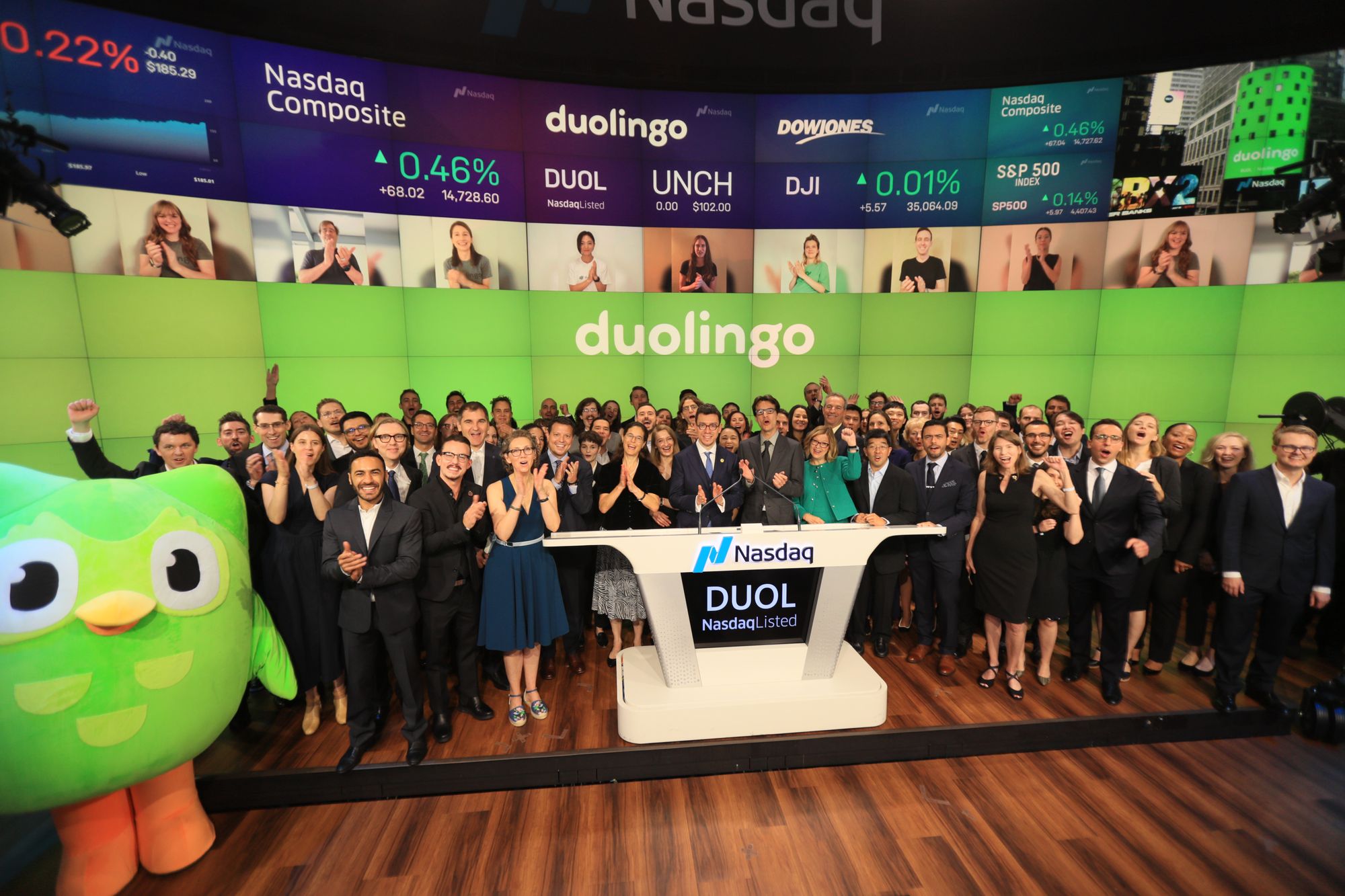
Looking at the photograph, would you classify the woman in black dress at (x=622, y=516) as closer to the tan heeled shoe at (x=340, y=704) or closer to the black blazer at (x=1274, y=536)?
the tan heeled shoe at (x=340, y=704)

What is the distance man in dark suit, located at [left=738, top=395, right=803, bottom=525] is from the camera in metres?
3.89

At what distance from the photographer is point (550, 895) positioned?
2.44 metres

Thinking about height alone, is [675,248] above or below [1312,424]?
above

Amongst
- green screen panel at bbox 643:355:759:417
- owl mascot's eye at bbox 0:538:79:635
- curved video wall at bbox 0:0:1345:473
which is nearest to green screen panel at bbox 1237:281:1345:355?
curved video wall at bbox 0:0:1345:473

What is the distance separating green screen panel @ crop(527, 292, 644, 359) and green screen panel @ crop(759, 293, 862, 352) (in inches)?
43.7

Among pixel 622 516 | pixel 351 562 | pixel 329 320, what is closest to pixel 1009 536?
pixel 622 516

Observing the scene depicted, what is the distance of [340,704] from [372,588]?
1192 mm

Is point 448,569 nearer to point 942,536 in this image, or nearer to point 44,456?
point 942,536

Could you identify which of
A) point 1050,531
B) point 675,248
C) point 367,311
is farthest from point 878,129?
point 367,311

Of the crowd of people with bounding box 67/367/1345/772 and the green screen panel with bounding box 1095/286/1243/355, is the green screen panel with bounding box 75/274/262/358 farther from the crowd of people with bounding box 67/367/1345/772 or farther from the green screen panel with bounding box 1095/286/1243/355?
the green screen panel with bounding box 1095/286/1243/355

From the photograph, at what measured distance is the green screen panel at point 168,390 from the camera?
547 centimetres

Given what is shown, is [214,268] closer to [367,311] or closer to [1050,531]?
[367,311]

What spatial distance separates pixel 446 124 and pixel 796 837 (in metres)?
7.28

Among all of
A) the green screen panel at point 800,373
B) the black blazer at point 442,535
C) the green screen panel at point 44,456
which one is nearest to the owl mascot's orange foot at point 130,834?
the black blazer at point 442,535
